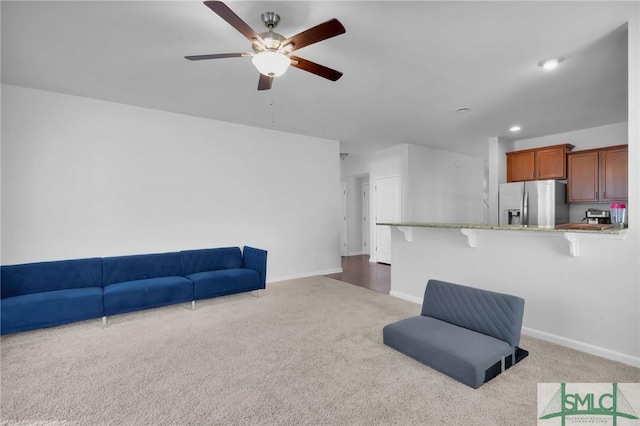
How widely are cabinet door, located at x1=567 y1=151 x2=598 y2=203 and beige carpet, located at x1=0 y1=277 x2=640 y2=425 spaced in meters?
3.65

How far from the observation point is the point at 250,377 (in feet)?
7.65

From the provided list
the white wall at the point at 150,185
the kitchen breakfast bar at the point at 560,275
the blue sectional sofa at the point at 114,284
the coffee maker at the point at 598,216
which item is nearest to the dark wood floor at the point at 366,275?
the white wall at the point at 150,185

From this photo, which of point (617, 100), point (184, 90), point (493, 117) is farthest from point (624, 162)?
point (184, 90)

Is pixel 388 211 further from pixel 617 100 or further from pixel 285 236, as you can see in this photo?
pixel 617 100

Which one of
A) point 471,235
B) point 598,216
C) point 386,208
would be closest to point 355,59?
point 471,235

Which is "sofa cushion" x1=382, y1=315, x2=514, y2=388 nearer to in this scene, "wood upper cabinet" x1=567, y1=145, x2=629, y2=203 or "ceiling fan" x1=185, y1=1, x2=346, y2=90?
"ceiling fan" x1=185, y1=1, x2=346, y2=90

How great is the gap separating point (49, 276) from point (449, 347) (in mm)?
4250

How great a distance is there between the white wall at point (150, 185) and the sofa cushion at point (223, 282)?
2.48 feet

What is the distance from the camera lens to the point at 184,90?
3.66 metres

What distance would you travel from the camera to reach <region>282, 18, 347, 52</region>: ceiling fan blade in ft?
6.14

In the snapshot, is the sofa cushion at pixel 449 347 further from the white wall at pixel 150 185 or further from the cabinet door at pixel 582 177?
the cabinet door at pixel 582 177

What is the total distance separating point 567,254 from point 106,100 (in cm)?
553

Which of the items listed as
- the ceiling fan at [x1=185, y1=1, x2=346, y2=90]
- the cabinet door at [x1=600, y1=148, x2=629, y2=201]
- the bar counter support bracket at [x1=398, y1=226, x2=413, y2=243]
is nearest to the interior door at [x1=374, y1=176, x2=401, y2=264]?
the bar counter support bracket at [x1=398, y1=226, x2=413, y2=243]

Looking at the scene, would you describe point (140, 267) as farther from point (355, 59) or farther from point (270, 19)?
point (355, 59)
